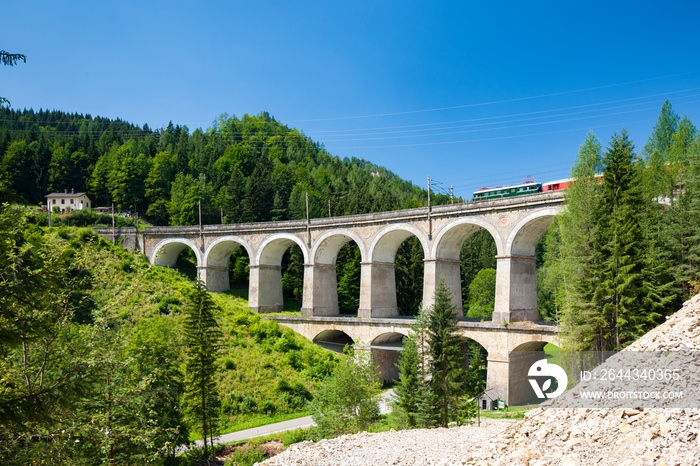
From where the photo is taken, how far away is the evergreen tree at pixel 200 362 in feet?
76.9

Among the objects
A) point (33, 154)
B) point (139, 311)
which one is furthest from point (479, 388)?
point (33, 154)

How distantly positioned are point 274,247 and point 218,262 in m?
8.10

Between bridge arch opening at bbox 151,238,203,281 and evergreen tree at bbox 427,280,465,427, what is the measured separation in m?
33.6

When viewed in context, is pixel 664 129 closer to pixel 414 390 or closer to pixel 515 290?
pixel 515 290

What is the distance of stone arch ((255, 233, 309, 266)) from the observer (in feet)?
155

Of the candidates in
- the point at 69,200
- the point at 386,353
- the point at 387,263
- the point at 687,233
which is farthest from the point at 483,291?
the point at 69,200

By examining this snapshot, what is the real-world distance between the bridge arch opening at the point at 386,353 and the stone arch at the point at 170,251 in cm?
2267

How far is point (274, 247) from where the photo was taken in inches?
1937

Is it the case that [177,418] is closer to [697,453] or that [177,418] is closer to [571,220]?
[697,453]

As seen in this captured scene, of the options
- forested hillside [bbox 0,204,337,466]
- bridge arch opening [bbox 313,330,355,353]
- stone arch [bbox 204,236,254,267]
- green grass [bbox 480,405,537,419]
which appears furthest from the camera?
stone arch [bbox 204,236,254,267]

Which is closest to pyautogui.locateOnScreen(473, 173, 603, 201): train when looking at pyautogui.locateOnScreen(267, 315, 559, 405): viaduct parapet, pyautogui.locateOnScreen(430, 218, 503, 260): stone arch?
pyautogui.locateOnScreen(430, 218, 503, 260): stone arch

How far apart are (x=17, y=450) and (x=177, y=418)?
493 inches

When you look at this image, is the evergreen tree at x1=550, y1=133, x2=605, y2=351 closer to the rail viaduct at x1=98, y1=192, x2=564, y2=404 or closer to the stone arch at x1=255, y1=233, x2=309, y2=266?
the rail viaduct at x1=98, y1=192, x2=564, y2=404

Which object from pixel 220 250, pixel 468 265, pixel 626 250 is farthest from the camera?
pixel 468 265
